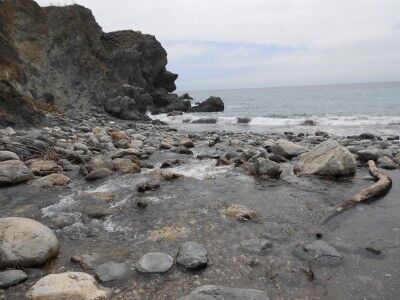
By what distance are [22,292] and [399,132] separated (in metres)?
22.1

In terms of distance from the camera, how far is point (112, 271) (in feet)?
15.4

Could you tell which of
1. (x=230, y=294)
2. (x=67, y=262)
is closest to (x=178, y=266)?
(x=230, y=294)

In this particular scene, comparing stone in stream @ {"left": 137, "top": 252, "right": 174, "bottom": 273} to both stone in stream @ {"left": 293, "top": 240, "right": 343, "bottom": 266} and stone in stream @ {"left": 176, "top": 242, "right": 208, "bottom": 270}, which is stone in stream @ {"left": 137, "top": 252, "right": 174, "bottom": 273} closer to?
stone in stream @ {"left": 176, "top": 242, "right": 208, "bottom": 270}

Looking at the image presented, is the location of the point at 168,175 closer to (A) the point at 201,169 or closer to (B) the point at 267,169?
(A) the point at 201,169

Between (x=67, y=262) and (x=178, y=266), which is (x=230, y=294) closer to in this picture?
(x=178, y=266)

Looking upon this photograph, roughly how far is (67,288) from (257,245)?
2.68 m

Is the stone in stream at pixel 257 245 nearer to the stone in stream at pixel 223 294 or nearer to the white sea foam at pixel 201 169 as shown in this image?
the stone in stream at pixel 223 294

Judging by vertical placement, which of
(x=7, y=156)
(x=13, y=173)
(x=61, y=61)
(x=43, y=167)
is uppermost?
(x=61, y=61)

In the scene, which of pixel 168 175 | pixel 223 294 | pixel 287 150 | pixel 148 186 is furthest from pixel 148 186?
pixel 287 150

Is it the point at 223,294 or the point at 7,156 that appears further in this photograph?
the point at 7,156

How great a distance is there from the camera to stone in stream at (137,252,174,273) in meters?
4.77

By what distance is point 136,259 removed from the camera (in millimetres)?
5113

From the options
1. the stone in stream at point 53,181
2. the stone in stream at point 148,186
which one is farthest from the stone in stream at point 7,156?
the stone in stream at point 148,186

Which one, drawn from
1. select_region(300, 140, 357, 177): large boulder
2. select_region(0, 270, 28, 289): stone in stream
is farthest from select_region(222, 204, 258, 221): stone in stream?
select_region(0, 270, 28, 289): stone in stream
